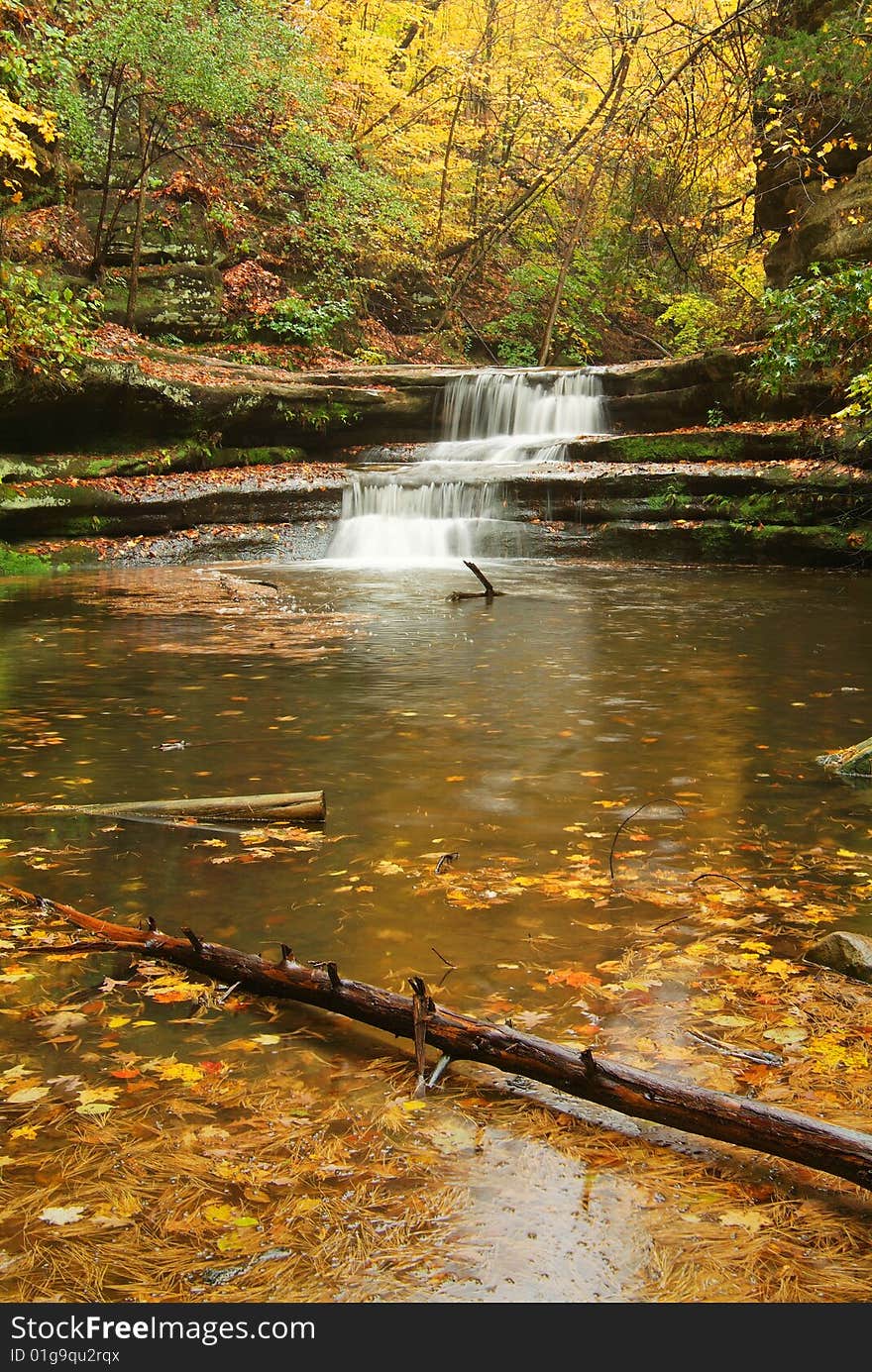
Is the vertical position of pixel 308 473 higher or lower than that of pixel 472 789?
higher

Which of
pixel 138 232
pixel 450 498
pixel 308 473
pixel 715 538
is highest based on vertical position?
pixel 138 232

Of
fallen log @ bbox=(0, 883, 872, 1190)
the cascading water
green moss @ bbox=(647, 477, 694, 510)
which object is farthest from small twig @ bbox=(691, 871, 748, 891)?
green moss @ bbox=(647, 477, 694, 510)

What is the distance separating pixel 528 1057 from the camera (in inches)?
104

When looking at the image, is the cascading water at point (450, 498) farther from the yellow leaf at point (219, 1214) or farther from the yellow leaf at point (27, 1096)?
the yellow leaf at point (219, 1214)

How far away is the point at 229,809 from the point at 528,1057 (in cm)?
262

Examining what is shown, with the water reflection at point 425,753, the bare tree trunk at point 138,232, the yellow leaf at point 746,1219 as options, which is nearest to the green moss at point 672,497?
the water reflection at point 425,753

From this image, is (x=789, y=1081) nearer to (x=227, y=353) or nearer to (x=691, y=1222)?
(x=691, y=1222)

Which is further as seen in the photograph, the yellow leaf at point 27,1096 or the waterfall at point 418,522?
the waterfall at point 418,522

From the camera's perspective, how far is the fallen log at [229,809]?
4887 millimetres

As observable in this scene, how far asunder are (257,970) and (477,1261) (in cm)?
130

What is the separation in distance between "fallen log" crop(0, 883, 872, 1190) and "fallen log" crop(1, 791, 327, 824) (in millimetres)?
1346

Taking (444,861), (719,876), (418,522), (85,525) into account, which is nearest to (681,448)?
(418,522)

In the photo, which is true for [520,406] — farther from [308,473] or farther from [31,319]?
[31,319]

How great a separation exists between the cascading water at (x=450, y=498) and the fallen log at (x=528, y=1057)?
14.8m
